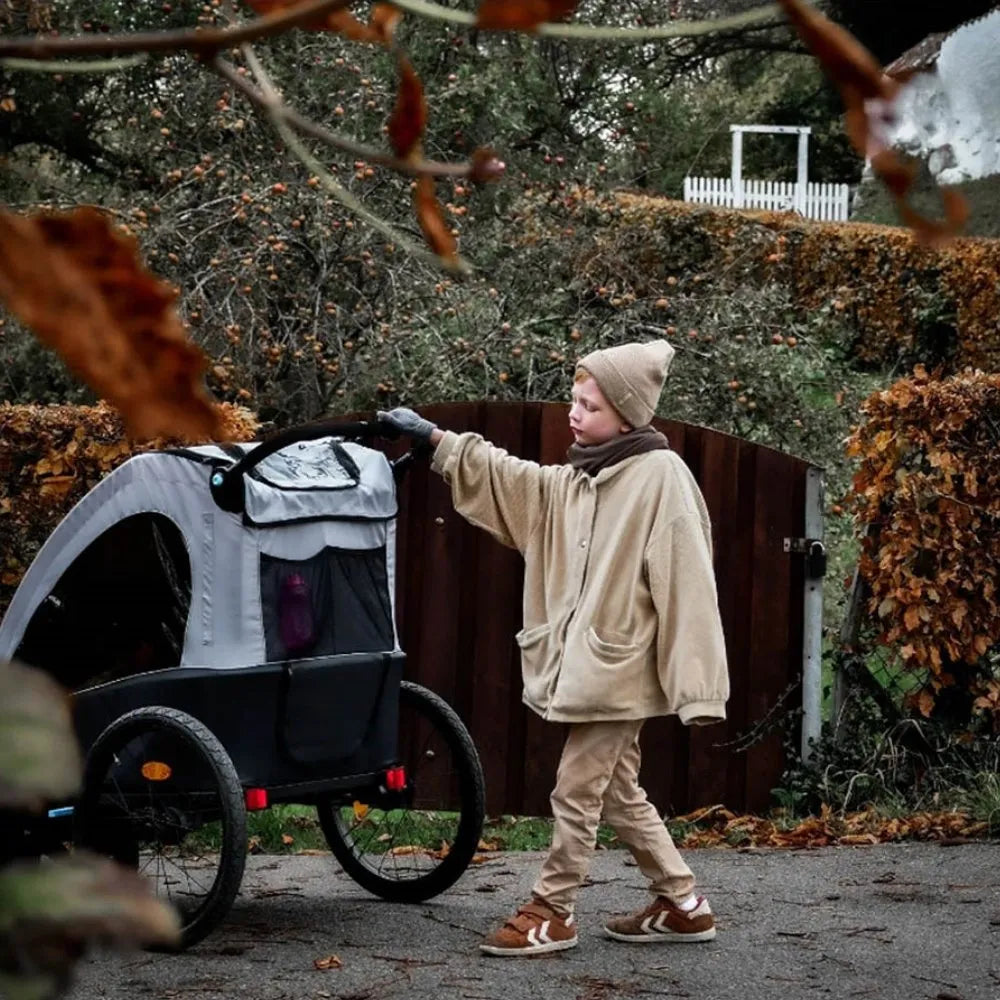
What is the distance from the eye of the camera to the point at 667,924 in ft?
16.7

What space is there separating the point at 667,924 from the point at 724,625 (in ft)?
7.89

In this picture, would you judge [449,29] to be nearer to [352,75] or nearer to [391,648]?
[352,75]

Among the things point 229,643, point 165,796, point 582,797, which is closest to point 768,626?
point 582,797

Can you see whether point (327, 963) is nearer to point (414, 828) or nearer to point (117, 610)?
point (117, 610)

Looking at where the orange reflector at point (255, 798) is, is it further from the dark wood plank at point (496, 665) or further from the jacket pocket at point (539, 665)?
the dark wood plank at point (496, 665)

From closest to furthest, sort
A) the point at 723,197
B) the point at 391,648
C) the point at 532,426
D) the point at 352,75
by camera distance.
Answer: the point at 391,648 → the point at 532,426 → the point at 352,75 → the point at 723,197

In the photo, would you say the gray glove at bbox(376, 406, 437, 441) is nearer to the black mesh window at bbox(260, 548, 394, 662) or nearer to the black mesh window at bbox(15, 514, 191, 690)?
the black mesh window at bbox(260, 548, 394, 662)

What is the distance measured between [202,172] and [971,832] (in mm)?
5169

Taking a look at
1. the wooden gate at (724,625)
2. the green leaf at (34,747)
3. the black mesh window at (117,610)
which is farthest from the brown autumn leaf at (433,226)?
the wooden gate at (724,625)

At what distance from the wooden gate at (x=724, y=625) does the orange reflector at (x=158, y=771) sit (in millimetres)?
2696

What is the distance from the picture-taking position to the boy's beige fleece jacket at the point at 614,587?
191 inches

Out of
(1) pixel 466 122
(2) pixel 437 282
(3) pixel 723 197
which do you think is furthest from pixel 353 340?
(3) pixel 723 197

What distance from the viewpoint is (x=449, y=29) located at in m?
13.4

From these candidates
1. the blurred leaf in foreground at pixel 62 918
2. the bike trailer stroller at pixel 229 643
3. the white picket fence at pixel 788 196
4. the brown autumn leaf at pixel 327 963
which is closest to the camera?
the blurred leaf in foreground at pixel 62 918
